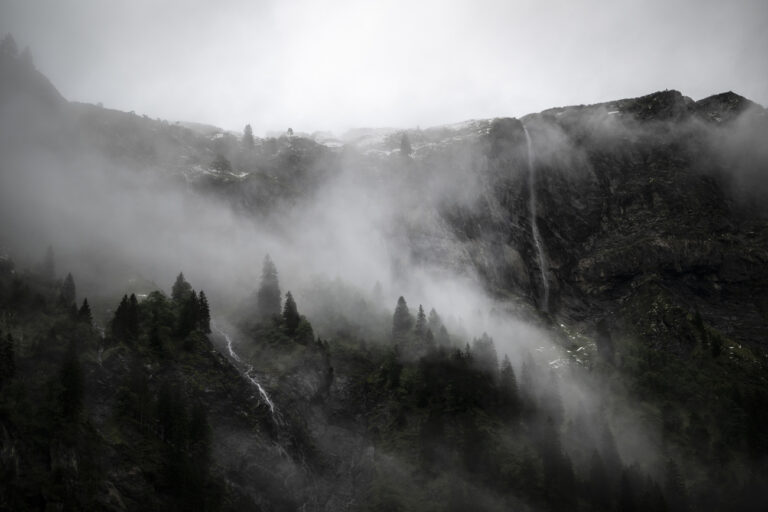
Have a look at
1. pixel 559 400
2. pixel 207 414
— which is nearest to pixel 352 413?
pixel 207 414

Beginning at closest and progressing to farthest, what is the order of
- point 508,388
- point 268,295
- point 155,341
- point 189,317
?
1. point 155,341
2. point 189,317
3. point 508,388
4. point 268,295

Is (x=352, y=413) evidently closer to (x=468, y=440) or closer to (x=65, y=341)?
(x=468, y=440)

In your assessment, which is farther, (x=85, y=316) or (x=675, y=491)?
(x=675, y=491)

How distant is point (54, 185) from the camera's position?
19788 cm

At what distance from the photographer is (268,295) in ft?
601

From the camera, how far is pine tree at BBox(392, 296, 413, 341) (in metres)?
190

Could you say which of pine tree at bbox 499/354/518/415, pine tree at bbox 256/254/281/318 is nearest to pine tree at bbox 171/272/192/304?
pine tree at bbox 256/254/281/318

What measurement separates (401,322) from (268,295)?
132 feet

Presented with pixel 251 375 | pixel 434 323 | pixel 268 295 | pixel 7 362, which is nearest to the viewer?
pixel 7 362

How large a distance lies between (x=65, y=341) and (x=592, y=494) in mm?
113744

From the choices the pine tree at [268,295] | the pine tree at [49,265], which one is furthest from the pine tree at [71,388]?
the pine tree at [268,295]

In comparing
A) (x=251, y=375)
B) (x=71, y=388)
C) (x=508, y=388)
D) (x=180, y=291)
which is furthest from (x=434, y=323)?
(x=71, y=388)

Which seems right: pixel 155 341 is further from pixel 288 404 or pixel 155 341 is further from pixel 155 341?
pixel 288 404

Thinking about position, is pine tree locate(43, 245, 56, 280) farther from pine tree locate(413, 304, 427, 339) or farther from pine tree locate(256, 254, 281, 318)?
pine tree locate(413, 304, 427, 339)
